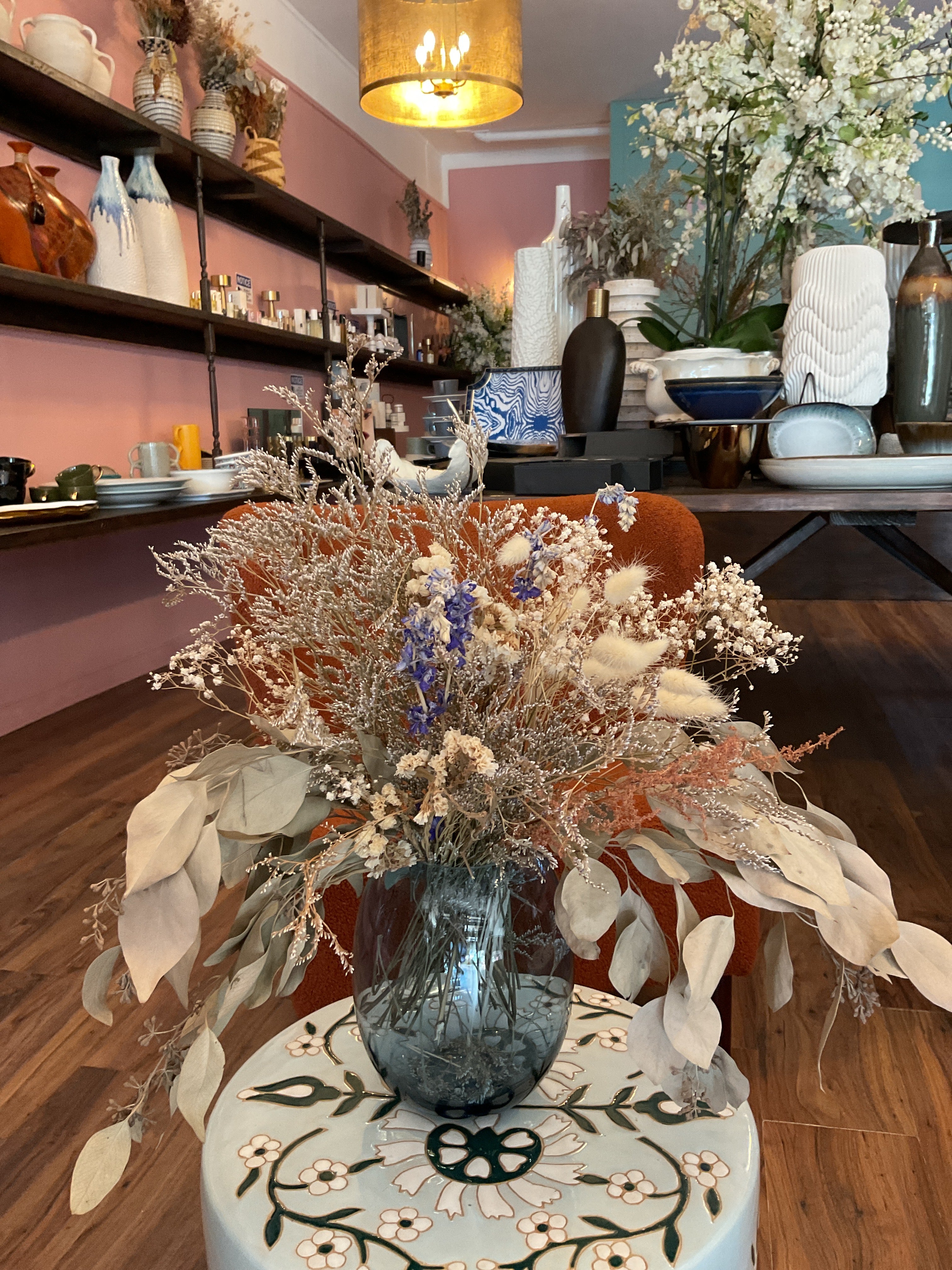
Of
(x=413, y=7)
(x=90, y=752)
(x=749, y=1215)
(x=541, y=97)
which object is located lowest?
(x=90, y=752)

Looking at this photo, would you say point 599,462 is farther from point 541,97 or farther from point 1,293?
point 541,97

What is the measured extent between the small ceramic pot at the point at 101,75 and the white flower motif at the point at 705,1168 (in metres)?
3.12

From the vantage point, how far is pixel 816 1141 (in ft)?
3.88

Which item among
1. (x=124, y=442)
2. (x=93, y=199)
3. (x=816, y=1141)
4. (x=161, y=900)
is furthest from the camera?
(x=124, y=442)

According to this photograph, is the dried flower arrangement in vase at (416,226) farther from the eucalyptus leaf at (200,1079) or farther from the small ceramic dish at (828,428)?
the eucalyptus leaf at (200,1079)

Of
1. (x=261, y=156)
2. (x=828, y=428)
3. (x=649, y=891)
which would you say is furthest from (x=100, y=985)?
(x=261, y=156)

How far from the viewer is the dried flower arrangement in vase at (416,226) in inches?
244

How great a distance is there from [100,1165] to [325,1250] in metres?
0.14

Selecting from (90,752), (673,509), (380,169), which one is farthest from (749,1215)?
(380,169)

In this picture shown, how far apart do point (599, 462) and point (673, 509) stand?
26cm

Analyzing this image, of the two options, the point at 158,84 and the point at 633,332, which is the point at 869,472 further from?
the point at 158,84

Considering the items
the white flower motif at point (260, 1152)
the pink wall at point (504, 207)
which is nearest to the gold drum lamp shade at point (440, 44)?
the white flower motif at point (260, 1152)

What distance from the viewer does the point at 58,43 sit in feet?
9.09

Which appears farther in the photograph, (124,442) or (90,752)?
(124,442)
